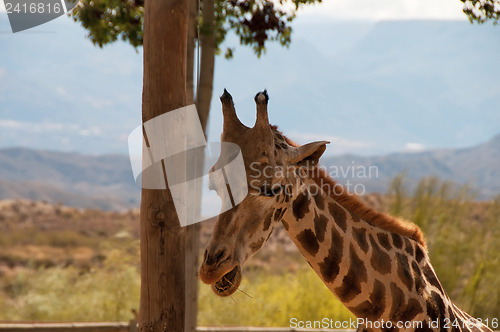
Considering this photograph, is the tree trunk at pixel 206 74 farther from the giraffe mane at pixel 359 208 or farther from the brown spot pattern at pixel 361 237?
the brown spot pattern at pixel 361 237

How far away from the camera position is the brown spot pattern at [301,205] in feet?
8.69

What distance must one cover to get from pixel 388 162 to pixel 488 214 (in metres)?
102

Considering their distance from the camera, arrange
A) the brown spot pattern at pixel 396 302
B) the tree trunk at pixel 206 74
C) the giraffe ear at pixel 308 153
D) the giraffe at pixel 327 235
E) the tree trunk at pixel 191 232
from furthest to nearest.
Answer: the tree trunk at pixel 206 74, the tree trunk at pixel 191 232, the brown spot pattern at pixel 396 302, the giraffe ear at pixel 308 153, the giraffe at pixel 327 235

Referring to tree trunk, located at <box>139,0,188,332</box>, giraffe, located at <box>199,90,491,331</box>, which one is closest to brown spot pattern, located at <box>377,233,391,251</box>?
giraffe, located at <box>199,90,491,331</box>

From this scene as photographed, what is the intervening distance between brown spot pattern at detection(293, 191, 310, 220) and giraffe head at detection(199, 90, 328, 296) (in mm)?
105

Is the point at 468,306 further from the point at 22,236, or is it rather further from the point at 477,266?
the point at 22,236

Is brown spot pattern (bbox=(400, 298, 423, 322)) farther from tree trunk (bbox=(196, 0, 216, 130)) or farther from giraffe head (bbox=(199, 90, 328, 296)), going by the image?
tree trunk (bbox=(196, 0, 216, 130))

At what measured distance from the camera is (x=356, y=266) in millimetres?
2682

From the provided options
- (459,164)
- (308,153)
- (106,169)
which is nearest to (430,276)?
(308,153)

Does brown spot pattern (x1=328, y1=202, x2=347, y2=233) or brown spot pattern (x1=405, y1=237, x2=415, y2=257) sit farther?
brown spot pattern (x1=405, y1=237, x2=415, y2=257)

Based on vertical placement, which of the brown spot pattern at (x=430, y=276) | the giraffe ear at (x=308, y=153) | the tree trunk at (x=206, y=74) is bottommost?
the brown spot pattern at (x=430, y=276)

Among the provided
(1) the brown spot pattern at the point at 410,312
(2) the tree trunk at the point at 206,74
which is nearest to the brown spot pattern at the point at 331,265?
(1) the brown spot pattern at the point at 410,312

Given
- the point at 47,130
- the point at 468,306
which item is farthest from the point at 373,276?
the point at 47,130

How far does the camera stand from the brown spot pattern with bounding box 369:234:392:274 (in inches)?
107
